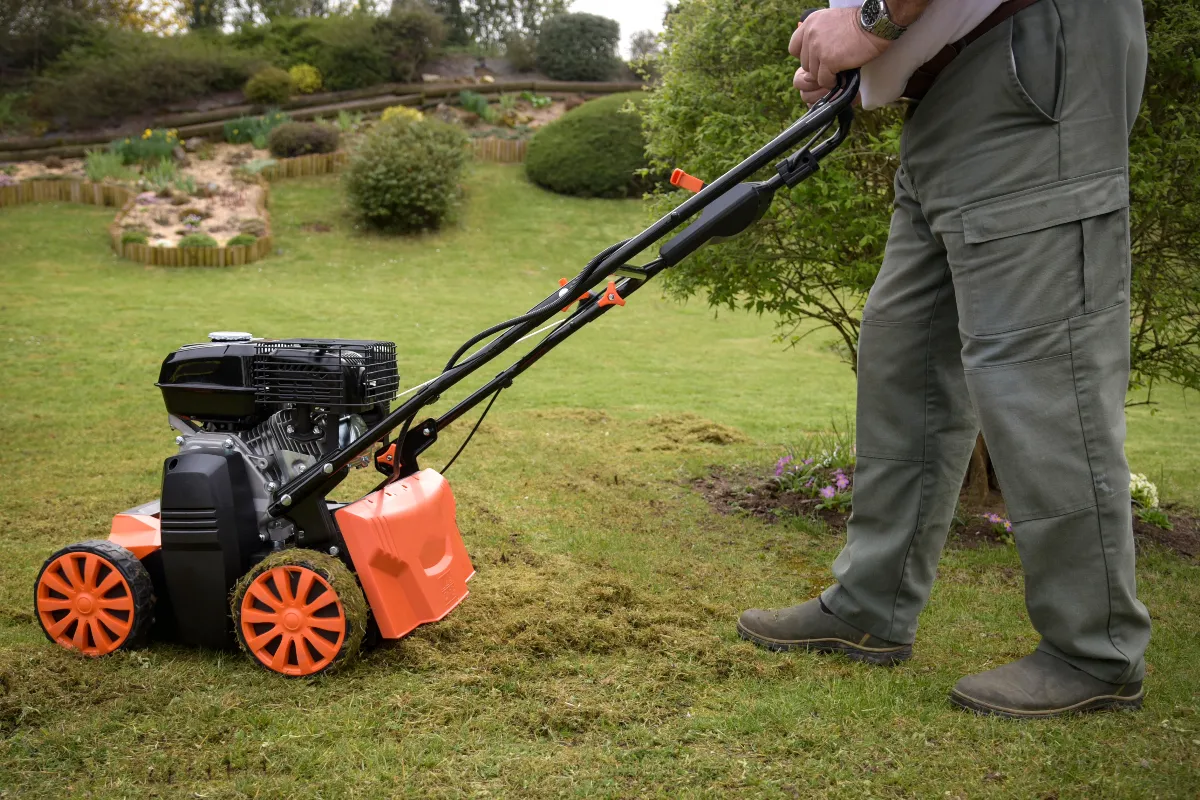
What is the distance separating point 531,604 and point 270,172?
14.0 m

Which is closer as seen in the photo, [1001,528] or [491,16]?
[1001,528]

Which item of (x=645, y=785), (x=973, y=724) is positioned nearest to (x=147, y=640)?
(x=645, y=785)

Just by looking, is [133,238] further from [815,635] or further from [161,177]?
[815,635]

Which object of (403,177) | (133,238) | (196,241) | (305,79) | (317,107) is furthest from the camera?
(305,79)

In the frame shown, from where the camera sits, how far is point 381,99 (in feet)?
65.0

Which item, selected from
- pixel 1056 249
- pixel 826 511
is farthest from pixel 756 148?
pixel 1056 249

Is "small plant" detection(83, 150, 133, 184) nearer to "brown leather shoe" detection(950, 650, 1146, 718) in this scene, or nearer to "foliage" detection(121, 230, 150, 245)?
"foliage" detection(121, 230, 150, 245)

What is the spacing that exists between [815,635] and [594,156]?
1426cm

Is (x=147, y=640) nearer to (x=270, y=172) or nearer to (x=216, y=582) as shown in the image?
(x=216, y=582)

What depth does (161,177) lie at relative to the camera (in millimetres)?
14562

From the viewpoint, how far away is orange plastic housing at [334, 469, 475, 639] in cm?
274

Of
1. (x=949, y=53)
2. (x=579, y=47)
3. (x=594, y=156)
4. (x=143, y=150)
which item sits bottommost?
(x=949, y=53)

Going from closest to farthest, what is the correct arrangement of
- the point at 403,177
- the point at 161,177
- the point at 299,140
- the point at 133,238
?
the point at 133,238 → the point at 403,177 → the point at 161,177 → the point at 299,140

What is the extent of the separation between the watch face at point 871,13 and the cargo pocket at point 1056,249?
0.50 meters
